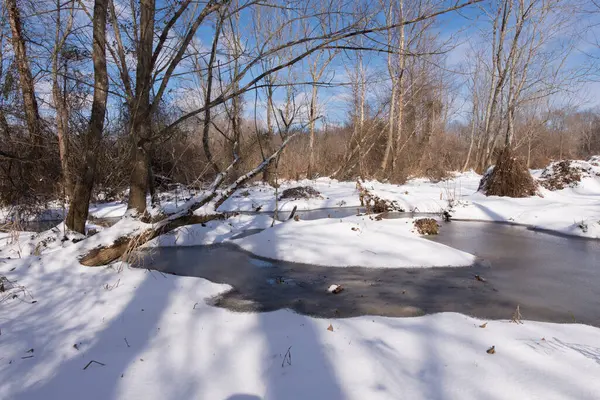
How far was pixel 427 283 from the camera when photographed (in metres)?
4.90

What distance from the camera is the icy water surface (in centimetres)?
398

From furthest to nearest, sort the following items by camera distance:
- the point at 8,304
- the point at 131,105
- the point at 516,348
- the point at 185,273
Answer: the point at 185,273 < the point at 131,105 < the point at 8,304 < the point at 516,348

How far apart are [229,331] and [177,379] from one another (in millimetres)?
784

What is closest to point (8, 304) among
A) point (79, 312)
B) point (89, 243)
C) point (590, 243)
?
point (79, 312)

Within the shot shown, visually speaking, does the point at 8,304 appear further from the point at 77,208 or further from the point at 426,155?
the point at 426,155

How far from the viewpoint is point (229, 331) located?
3062 mm

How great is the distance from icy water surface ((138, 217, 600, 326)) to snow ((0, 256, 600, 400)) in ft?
1.70

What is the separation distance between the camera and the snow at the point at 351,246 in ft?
19.5

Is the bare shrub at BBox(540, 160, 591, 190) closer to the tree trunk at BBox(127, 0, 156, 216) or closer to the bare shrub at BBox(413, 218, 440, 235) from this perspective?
the bare shrub at BBox(413, 218, 440, 235)

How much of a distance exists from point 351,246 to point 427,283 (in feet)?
5.95

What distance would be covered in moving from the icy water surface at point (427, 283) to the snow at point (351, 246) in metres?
0.27

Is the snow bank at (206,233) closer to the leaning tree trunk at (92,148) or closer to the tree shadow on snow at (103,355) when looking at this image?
the leaning tree trunk at (92,148)

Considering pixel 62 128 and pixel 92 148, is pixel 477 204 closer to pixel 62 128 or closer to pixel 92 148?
pixel 92 148

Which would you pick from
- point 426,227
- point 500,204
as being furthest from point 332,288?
point 500,204
